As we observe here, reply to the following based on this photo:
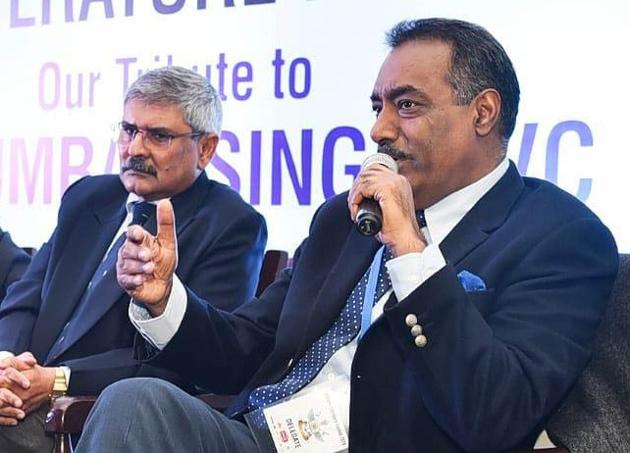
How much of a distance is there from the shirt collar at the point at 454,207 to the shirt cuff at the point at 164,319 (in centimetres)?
53

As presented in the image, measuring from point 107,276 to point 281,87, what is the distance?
92cm

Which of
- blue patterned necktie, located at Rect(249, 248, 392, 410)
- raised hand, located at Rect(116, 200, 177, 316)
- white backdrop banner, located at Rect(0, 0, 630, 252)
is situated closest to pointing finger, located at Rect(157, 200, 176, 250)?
raised hand, located at Rect(116, 200, 177, 316)

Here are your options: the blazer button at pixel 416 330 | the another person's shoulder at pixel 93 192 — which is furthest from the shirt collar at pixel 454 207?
the another person's shoulder at pixel 93 192

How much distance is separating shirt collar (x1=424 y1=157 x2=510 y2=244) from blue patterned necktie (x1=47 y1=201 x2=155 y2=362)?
99 cm

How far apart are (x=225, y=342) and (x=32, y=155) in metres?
1.80

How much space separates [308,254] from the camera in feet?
7.72

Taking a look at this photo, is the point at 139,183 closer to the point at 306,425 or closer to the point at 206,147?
the point at 206,147

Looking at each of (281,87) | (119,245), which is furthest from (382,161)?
(281,87)

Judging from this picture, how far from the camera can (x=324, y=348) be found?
2.21 m

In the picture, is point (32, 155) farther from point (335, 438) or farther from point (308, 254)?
point (335, 438)

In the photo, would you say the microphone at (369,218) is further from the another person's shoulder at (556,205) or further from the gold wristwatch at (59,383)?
the gold wristwatch at (59,383)

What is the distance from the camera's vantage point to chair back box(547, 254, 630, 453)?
6.51 feet

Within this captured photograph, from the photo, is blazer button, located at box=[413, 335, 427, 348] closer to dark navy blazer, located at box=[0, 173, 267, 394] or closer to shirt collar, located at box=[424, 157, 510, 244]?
shirt collar, located at box=[424, 157, 510, 244]

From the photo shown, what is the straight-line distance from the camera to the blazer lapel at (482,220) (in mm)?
2096
